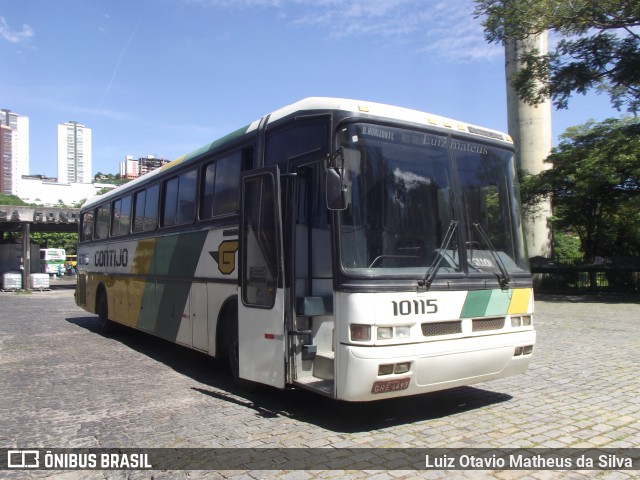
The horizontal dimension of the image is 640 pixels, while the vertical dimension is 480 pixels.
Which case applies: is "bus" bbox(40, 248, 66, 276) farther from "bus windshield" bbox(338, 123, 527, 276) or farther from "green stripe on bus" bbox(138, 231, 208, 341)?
"bus windshield" bbox(338, 123, 527, 276)

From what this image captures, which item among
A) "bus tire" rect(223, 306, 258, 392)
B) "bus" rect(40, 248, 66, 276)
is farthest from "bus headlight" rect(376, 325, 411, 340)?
"bus" rect(40, 248, 66, 276)

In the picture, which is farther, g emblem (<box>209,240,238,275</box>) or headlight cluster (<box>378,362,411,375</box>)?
g emblem (<box>209,240,238,275</box>)

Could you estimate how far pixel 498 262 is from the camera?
5.77 meters

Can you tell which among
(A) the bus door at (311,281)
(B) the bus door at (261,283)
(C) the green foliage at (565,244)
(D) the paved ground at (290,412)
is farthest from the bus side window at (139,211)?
(C) the green foliage at (565,244)

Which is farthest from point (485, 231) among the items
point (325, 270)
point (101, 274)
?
point (101, 274)

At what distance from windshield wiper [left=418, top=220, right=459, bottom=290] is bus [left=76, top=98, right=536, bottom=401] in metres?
0.01

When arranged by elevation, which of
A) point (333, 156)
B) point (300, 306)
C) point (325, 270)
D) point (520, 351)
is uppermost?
point (333, 156)

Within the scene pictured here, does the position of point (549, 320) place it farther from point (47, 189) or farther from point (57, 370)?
point (47, 189)

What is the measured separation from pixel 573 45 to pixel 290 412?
20.6 meters

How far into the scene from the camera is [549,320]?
15.0m

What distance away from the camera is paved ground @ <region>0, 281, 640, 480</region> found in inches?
190

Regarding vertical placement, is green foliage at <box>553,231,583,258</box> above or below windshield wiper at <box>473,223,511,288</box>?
above

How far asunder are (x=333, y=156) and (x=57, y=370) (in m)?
6.08

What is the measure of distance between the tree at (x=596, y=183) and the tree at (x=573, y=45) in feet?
6.60
